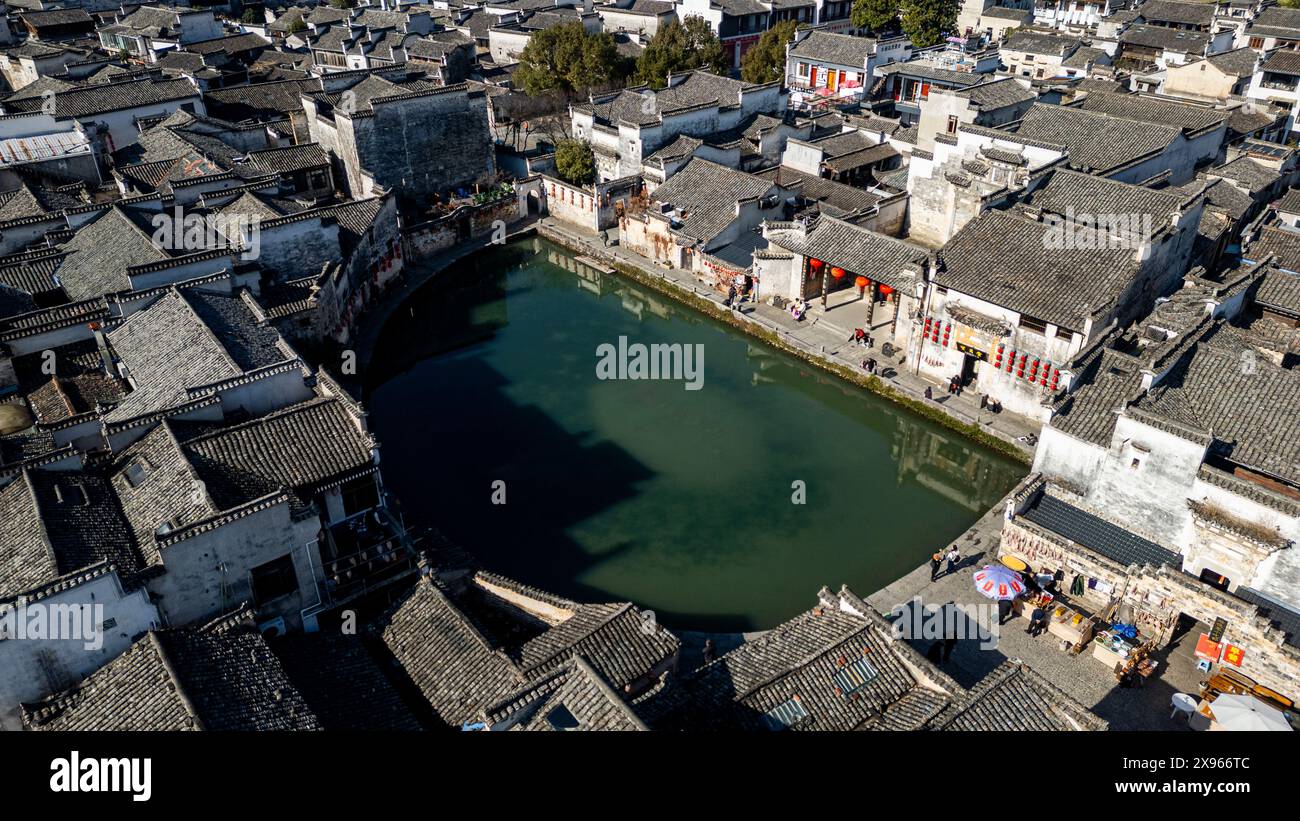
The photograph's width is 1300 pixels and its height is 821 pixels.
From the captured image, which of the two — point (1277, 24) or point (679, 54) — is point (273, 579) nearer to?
point (679, 54)

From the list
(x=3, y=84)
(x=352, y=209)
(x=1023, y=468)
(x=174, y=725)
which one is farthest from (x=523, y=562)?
(x=3, y=84)

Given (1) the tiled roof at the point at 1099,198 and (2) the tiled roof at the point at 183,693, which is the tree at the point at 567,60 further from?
(2) the tiled roof at the point at 183,693

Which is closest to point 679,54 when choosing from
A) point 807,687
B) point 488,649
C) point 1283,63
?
point 1283,63

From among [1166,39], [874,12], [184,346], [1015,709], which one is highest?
[874,12]

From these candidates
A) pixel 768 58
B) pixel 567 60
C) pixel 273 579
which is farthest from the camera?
pixel 768 58

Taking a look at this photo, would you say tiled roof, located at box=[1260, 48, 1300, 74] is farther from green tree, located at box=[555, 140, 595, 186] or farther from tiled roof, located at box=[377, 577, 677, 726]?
tiled roof, located at box=[377, 577, 677, 726]

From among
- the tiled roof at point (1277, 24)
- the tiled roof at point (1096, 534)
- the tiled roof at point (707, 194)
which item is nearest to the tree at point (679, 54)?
the tiled roof at point (707, 194)
